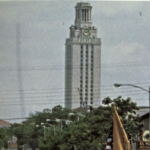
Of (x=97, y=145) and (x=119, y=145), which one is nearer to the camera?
(x=119, y=145)

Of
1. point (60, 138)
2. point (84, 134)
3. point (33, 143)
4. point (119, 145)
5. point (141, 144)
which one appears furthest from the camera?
point (33, 143)

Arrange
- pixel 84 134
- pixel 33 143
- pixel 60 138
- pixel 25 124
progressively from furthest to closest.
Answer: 1. pixel 25 124
2. pixel 33 143
3. pixel 60 138
4. pixel 84 134

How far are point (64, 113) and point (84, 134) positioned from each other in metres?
100

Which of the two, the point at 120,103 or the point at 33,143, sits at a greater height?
the point at 120,103

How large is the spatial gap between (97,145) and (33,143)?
254 feet

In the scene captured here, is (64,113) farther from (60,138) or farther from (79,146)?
(79,146)

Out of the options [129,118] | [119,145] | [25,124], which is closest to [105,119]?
[129,118]

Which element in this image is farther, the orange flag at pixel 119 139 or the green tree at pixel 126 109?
the green tree at pixel 126 109

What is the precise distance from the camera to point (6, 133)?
15825 centimetres

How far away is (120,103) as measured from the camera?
81125 mm

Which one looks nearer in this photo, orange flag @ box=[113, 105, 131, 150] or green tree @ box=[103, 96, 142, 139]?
orange flag @ box=[113, 105, 131, 150]

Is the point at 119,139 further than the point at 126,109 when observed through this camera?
No

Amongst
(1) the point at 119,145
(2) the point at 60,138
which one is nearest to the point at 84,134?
(2) the point at 60,138

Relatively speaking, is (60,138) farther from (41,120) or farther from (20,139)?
(41,120)
